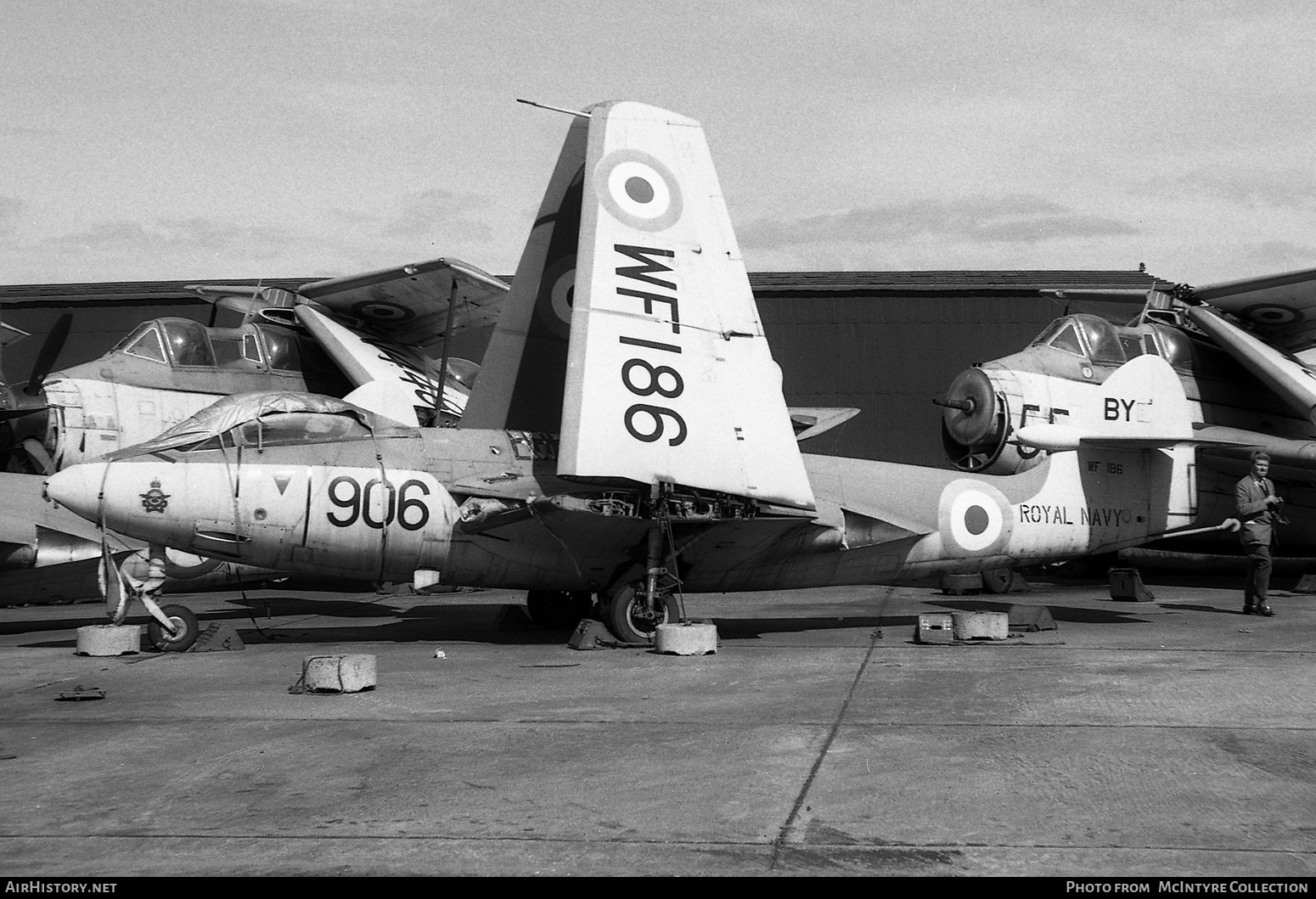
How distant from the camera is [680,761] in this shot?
7133 millimetres

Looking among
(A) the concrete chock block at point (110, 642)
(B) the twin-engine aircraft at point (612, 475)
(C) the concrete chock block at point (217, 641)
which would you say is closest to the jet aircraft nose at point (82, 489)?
(B) the twin-engine aircraft at point (612, 475)

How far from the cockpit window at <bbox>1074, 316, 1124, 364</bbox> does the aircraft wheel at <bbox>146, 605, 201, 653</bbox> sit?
43.5 ft

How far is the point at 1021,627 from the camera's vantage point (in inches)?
531

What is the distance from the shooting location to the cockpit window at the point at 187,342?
1842 cm

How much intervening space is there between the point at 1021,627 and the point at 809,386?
14.4m

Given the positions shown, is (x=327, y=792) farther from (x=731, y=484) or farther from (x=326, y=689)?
(x=731, y=484)

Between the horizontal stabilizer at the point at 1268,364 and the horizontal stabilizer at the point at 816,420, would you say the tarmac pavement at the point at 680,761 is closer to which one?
the horizontal stabilizer at the point at 816,420

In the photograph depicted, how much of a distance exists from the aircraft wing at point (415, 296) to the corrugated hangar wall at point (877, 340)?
22.2ft

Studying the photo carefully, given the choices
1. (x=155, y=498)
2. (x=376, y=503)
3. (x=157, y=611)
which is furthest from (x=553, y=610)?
(x=155, y=498)

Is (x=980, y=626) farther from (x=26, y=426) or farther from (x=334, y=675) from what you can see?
(x=26, y=426)

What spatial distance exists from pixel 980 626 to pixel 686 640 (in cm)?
313

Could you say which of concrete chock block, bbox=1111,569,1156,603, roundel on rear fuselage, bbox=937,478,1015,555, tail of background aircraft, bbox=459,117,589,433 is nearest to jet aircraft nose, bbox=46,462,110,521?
tail of background aircraft, bbox=459,117,589,433

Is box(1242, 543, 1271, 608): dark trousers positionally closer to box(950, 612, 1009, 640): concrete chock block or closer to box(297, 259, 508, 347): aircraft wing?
box(950, 612, 1009, 640): concrete chock block

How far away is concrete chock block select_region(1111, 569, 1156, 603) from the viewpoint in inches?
690
